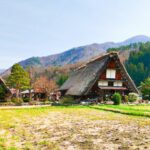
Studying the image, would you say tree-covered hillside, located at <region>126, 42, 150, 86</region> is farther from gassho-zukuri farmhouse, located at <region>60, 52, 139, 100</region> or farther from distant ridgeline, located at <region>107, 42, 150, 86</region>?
gassho-zukuri farmhouse, located at <region>60, 52, 139, 100</region>

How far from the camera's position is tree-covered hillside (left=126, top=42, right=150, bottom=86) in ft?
429

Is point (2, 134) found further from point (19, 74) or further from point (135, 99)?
point (19, 74)

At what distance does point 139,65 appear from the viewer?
437 feet

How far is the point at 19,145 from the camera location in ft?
40.6

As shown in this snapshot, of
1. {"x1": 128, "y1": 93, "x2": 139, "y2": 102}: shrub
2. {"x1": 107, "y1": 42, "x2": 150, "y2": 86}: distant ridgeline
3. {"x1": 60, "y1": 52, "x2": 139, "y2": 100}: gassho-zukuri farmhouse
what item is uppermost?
{"x1": 107, "y1": 42, "x2": 150, "y2": 86}: distant ridgeline

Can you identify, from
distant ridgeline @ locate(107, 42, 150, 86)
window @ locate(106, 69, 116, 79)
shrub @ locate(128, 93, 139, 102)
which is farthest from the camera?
distant ridgeline @ locate(107, 42, 150, 86)

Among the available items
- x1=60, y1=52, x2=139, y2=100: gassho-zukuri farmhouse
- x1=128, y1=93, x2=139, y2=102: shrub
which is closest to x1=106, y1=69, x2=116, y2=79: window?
x1=60, y1=52, x2=139, y2=100: gassho-zukuri farmhouse

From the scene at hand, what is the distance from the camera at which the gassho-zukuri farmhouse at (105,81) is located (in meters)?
51.5

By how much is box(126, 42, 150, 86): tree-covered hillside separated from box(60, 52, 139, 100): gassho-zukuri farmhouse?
76.3 metres

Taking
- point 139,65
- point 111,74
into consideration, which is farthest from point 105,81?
point 139,65

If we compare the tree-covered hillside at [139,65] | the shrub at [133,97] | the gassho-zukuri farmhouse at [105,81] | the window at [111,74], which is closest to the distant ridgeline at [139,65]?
the tree-covered hillside at [139,65]

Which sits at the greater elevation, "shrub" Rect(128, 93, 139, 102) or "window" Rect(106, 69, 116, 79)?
"window" Rect(106, 69, 116, 79)

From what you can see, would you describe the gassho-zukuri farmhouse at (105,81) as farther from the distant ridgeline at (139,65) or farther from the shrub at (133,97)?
the distant ridgeline at (139,65)

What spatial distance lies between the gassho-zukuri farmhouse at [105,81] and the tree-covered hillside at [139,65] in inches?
3003
